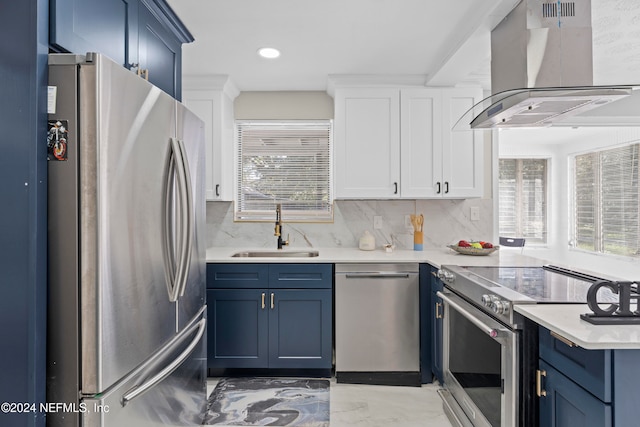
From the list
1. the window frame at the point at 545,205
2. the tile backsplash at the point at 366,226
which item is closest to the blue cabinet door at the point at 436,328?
the tile backsplash at the point at 366,226

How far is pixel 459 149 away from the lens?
10.1ft

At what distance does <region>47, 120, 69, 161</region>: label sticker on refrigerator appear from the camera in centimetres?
115

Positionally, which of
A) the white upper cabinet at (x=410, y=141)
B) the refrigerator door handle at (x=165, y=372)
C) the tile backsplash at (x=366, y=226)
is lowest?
the refrigerator door handle at (x=165, y=372)

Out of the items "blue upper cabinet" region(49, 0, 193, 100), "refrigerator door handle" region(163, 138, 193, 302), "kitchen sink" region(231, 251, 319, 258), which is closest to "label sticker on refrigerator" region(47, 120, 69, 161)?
"blue upper cabinet" region(49, 0, 193, 100)

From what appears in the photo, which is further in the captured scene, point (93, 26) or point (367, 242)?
point (367, 242)

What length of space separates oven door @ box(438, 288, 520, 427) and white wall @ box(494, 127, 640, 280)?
12.6 ft

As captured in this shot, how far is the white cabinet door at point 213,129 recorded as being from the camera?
3094 millimetres

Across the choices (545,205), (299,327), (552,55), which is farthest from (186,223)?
(545,205)

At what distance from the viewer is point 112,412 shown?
122cm

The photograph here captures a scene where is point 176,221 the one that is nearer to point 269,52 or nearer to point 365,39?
point 269,52

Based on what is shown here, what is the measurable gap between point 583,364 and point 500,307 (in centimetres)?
40

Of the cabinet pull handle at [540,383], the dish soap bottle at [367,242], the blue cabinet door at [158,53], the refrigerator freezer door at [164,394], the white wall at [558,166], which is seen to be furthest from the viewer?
the white wall at [558,166]

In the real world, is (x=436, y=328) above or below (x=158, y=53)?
below

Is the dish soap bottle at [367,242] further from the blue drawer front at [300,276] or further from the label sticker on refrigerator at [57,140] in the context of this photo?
the label sticker on refrigerator at [57,140]
